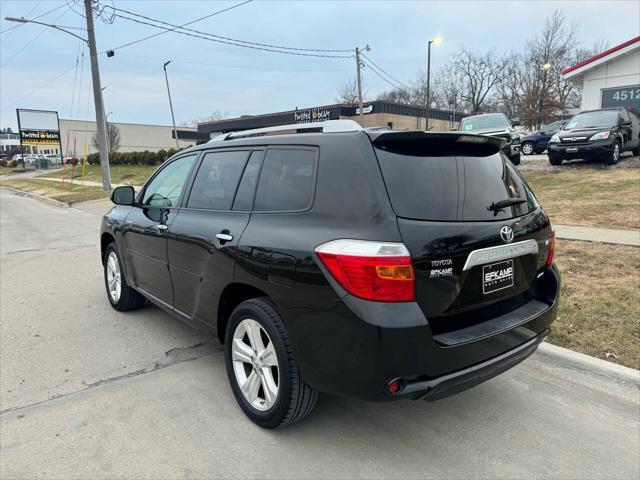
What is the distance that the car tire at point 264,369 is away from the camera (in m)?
2.65

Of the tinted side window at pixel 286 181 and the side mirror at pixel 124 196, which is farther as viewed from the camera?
the side mirror at pixel 124 196

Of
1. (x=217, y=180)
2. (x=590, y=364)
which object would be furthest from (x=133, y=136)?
(x=590, y=364)

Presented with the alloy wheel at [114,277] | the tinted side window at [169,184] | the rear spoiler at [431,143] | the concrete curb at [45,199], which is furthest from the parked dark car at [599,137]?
the concrete curb at [45,199]

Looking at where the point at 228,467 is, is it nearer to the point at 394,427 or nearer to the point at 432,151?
the point at 394,427

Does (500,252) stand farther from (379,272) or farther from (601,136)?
(601,136)

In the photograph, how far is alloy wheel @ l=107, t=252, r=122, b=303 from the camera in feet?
16.5

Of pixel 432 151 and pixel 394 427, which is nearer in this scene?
pixel 432 151

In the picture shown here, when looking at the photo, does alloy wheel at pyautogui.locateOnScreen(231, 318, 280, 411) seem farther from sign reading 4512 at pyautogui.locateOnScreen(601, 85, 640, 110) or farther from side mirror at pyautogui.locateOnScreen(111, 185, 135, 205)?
sign reading 4512 at pyautogui.locateOnScreen(601, 85, 640, 110)

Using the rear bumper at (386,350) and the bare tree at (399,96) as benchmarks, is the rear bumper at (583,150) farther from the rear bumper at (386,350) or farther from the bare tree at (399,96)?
the bare tree at (399,96)

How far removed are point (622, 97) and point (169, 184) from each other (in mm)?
20022

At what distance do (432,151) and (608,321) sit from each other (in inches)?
107

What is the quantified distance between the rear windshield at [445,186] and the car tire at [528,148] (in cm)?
2193

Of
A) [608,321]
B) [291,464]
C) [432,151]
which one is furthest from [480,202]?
[608,321]

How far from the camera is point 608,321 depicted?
416 centimetres
